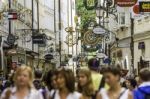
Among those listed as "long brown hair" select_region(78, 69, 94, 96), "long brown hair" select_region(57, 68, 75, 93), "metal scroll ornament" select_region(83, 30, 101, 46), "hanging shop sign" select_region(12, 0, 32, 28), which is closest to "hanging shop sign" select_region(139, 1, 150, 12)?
"metal scroll ornament" select_region(83, 30, 101, 46)

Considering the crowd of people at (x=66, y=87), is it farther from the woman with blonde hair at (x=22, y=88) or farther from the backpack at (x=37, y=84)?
the backpack at (x=37, y=84)

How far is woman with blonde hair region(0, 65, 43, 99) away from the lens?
26.6ft

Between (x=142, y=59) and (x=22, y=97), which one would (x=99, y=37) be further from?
(x=22, y=97)

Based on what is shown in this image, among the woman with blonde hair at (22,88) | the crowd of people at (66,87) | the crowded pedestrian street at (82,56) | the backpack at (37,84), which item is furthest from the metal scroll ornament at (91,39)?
the woman with blonde hair at (22,88)

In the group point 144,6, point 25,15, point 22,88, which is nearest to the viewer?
point 22,88

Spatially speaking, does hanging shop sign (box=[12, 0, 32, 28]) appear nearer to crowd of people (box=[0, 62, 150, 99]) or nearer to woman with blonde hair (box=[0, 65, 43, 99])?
crowd of people (box=[0, 62, 150, 99])

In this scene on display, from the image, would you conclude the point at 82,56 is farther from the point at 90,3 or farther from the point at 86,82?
the point at 86,82

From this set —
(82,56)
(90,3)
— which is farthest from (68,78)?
(82,56)

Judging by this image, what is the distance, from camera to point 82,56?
95.2 meters

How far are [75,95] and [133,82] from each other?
19.9 ft

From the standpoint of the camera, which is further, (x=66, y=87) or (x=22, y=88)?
(x=66, y=87)

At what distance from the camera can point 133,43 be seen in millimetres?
43719

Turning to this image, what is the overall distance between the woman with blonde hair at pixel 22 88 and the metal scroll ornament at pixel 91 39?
117 feet

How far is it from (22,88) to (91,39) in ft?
120
